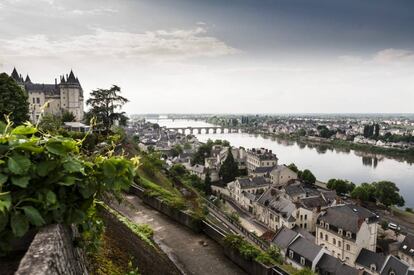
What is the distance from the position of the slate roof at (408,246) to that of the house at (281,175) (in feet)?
59.3

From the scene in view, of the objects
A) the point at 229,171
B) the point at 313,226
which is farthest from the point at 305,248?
the point at 229,171

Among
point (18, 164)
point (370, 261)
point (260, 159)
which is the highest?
point (18, 164)

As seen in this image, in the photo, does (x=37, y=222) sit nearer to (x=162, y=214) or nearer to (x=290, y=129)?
(x=162, y=214)

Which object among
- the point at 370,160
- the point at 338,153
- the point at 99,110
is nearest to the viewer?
the point at 99,110

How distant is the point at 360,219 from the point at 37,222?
23.4m

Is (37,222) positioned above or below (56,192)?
below

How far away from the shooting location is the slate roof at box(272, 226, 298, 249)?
21.3m

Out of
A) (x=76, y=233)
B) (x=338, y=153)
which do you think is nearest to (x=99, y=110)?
(x=76, y=233)

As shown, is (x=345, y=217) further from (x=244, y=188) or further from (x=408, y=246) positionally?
(x=244, y=188)

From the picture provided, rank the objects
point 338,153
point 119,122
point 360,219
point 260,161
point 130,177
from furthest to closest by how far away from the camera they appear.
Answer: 1. point 338,153
2. point 260,161
3. point 119,122
4. point 360,219
5. point 130,177

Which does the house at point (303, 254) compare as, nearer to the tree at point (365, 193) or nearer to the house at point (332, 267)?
the house at point (332, 267)

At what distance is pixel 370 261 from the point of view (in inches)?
802

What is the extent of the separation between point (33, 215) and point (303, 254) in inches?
797

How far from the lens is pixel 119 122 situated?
26.5m
